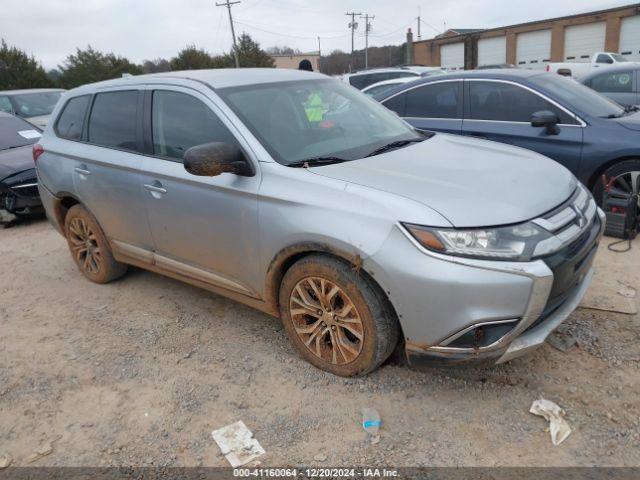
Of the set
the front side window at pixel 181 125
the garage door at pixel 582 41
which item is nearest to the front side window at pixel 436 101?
the front side window at pixel 181 125

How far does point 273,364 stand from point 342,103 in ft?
6.35

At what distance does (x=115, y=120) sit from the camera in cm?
401

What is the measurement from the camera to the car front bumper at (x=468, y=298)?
7.62 ft

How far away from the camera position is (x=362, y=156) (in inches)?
124

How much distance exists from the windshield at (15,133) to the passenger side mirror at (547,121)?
23.6ft

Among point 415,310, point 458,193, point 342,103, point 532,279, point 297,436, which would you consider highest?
→ point 342,103

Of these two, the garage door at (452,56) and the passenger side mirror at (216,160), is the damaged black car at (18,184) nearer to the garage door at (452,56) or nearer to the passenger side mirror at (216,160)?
the passenger side mirror at (216,160)

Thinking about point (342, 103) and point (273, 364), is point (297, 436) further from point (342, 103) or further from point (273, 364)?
point (342, 103)

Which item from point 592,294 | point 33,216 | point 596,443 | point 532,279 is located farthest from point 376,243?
point 33,216

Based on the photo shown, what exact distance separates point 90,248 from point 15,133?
470 centimetres

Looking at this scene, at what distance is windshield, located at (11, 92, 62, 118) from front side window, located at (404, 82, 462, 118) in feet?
31.0

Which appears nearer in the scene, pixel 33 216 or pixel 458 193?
pixel 458 193

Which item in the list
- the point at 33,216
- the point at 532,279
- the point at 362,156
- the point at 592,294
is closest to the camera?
the point at 532,279

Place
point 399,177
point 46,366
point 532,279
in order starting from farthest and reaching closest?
point 46,366
point 399,177
point 532,279
